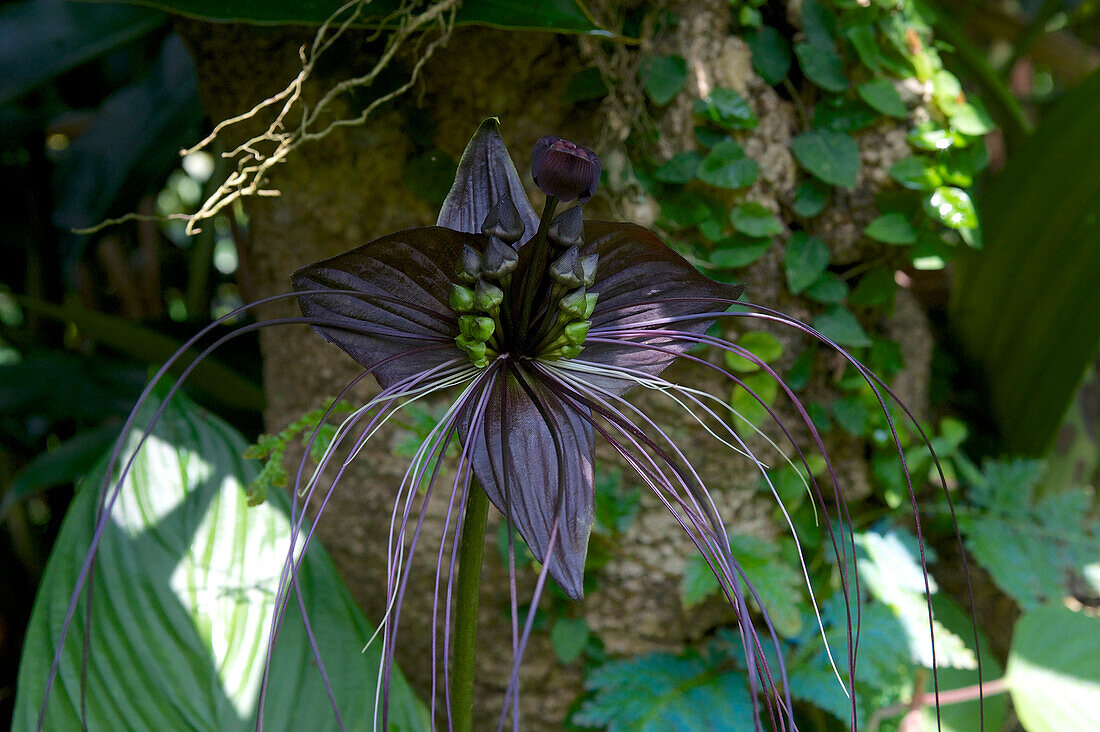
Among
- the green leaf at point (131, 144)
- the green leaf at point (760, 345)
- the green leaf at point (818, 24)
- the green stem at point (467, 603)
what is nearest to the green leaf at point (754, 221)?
the green leaf at point (760, 345)

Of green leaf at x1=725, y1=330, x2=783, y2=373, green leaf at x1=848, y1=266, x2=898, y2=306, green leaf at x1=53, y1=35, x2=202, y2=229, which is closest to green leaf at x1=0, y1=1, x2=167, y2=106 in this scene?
green leaf at x1=53, y1=35, x2=202, y2=229

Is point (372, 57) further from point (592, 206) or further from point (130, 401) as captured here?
point (130, 401)

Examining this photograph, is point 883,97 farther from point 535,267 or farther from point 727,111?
point 535,267

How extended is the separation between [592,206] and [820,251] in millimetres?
296

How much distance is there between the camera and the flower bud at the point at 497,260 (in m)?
0.50

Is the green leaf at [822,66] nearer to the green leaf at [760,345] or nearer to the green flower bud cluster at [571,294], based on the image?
the green leaf at [760,345]

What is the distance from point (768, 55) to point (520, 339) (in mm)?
578

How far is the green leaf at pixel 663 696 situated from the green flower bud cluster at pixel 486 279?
53 centimetres

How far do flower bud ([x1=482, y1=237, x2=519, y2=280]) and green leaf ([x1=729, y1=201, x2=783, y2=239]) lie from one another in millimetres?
440

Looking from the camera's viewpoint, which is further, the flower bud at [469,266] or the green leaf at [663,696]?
the green leaf at [663,696]

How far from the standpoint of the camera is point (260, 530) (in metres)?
0.89

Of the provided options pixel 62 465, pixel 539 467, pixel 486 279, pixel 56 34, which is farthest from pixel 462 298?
pixel 62 465

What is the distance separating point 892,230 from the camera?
887 mm

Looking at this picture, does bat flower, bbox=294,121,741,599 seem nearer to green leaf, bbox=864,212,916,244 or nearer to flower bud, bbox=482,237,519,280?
flower bud, bbox=482,237,519,280
